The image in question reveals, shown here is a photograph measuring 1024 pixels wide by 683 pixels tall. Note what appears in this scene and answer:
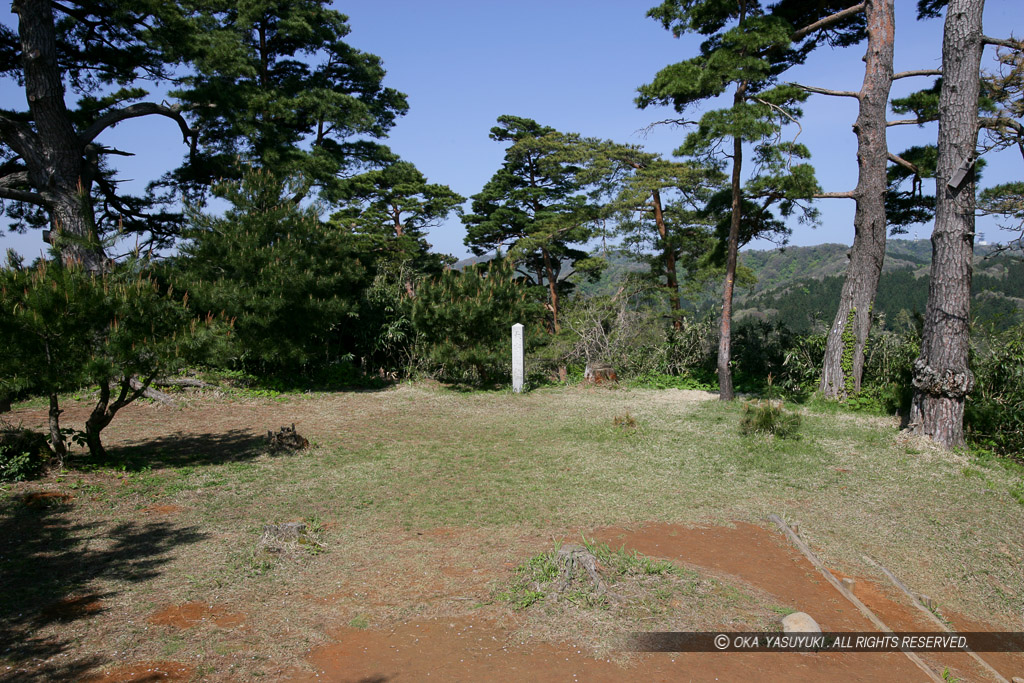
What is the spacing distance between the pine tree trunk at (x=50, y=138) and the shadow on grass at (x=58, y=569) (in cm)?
610

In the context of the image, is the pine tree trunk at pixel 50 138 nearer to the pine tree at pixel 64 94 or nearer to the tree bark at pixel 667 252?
the pine tree at pixel 64 94

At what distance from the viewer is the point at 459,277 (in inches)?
523

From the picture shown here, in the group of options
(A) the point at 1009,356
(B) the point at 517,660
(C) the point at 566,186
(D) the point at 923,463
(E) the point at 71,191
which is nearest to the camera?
(B) the point at 517,660

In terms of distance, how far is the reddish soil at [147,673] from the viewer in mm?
2959

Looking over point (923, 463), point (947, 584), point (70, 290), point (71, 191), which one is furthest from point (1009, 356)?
point (71, 191)

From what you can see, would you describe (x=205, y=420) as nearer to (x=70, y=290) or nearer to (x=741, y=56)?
(x=70, y=290)

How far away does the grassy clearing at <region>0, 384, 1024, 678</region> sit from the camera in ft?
12.5

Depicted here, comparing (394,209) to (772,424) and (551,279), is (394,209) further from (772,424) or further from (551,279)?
(772,424)

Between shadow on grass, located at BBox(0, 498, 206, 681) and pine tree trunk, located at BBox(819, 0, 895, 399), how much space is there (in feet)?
34.2

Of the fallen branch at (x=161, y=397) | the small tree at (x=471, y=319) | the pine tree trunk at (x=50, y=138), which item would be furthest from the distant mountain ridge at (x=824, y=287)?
the pine tree trunk at (x=50, y=138)

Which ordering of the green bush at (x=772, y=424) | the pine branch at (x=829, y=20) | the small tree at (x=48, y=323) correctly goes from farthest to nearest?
the pine branch at (x=829, y=20)
the green bush at (x=772, y=424)
the small tree at (x=48, y=323)

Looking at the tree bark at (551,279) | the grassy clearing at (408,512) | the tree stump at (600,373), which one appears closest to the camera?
the grassy clearing at (408,512)

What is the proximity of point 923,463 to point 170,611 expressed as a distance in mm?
8075

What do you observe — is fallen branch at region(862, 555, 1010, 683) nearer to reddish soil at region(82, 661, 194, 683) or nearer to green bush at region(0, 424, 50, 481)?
reddish soil at region(82, 661, 194, 683)
